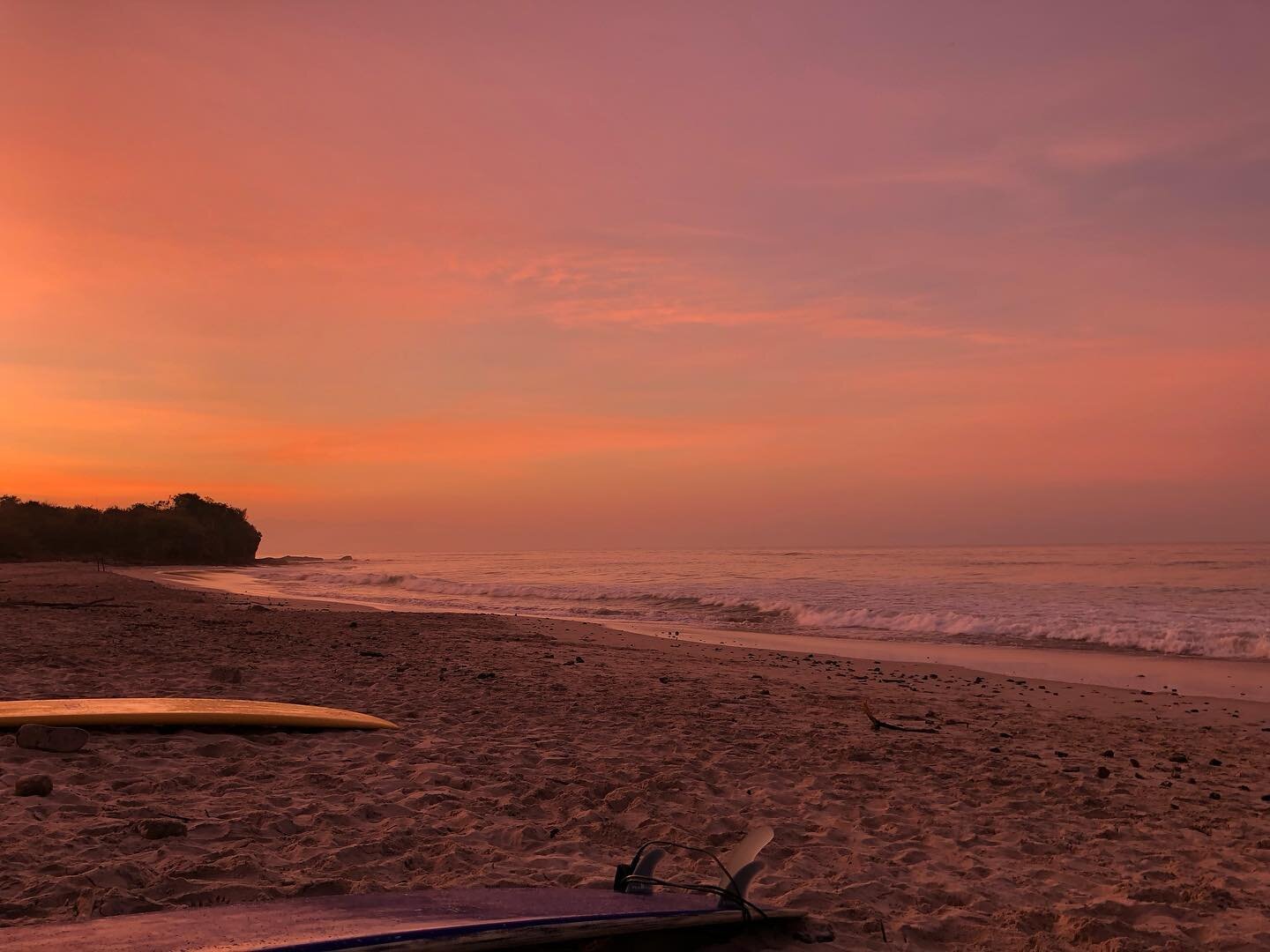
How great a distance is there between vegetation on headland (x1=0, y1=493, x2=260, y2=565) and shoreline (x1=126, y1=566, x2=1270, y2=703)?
44.4m

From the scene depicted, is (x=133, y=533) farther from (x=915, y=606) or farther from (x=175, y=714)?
(x=175, y=714)

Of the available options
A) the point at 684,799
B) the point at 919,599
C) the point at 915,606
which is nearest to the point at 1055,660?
the point at 915,606

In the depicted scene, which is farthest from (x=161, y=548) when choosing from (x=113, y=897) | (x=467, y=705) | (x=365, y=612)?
(x=113, y=897)

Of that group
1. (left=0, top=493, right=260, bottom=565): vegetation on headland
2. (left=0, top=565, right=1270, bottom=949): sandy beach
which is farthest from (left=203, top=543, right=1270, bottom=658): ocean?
(left=0, top=493, right=260, bottom=565): vegetation on headland

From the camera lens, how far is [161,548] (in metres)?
57.0

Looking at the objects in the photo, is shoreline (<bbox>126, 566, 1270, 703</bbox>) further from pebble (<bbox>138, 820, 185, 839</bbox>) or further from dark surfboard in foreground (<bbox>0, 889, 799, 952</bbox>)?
pebble (<bbox>138, 820, 185, 839</bbox>)

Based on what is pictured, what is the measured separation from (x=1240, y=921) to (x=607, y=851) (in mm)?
2707

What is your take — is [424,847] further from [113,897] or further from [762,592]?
[762,592]

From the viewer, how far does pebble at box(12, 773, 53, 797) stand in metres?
4.21

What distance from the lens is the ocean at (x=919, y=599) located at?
15023mm

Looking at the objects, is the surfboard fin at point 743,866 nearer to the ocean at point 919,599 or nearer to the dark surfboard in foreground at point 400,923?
the dark surfboard in foreground at point 400,923

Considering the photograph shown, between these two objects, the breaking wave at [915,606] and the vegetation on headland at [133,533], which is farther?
the vegetation on headland at [133,533]

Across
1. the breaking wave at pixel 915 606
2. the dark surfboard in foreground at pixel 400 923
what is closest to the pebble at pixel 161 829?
the dark surfboard in foreground at pixel 400 923

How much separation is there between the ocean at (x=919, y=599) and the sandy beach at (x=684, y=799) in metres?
6.07
